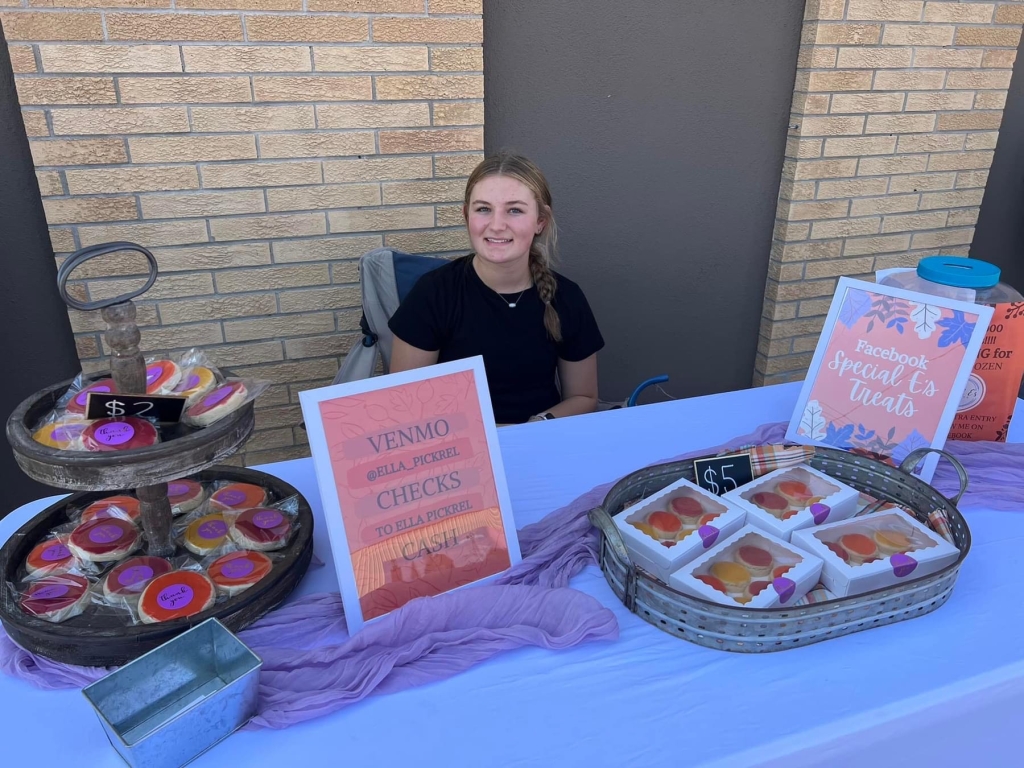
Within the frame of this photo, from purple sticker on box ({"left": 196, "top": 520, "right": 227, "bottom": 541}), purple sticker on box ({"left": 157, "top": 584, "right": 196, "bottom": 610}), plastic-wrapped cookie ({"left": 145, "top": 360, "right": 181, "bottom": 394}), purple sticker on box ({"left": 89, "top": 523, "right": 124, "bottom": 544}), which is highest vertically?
plastic-wrapped cookie ({"left": 145, "top": 360, "right": 181, "bottom": 394})

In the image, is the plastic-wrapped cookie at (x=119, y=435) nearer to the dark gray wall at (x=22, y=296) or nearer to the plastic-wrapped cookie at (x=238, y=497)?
the plastic-wrapped cookie at (x=238, y=497)

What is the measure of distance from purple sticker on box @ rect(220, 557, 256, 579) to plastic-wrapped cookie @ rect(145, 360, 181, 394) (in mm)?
246

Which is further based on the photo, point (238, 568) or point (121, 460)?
point (238, 568)

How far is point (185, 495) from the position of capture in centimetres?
114

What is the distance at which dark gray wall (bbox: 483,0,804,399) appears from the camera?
7.77ft

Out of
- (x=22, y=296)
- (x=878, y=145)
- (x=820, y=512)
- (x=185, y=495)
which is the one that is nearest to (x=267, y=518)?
(x=185, y=495)

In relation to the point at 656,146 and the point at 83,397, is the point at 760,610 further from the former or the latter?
the point at 656,146

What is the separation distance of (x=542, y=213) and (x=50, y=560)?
1.35 m

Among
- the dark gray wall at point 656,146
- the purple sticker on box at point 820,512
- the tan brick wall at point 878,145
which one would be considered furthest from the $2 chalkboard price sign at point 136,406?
the tan brick wall at point 878,145

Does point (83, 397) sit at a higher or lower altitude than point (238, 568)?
higher

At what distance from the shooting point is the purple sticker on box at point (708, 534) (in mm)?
1032

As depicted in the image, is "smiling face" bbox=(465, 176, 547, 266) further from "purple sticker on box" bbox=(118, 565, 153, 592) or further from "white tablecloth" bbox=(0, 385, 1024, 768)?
"purple sticker on box" bbox=(118, 565, 153, 592)

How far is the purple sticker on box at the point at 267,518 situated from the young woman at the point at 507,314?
0.86 m

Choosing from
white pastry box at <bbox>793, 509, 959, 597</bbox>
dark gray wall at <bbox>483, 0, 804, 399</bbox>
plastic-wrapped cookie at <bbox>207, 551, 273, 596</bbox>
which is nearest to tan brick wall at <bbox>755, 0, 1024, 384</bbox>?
dark gray wall at <bbox>483, 0, 804, 399</bbox>
